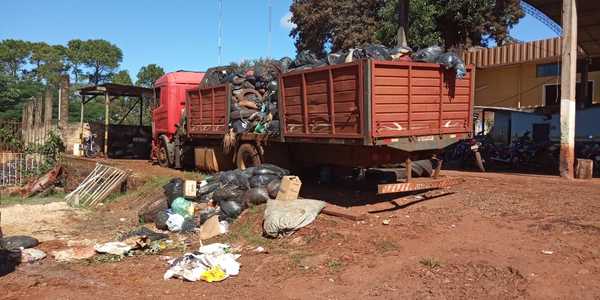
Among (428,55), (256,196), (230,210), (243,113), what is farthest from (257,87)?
(428,55)

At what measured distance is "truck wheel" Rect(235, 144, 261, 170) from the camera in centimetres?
1120

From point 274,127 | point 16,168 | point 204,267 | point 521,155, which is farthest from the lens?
point 16,168

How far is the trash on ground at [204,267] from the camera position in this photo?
20.0 feet

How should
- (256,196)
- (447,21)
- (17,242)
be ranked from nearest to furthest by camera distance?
(17,242), (256,196), (447,21)

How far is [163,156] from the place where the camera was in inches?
664

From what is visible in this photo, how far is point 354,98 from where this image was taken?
793 centimetres

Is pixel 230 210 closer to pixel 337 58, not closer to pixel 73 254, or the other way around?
pixel 73 254

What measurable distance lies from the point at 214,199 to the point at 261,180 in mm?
973

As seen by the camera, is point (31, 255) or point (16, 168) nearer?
point (31, 255)

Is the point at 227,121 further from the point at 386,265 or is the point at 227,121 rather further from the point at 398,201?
the point at 386,265

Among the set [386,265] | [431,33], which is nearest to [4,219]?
[386,265]

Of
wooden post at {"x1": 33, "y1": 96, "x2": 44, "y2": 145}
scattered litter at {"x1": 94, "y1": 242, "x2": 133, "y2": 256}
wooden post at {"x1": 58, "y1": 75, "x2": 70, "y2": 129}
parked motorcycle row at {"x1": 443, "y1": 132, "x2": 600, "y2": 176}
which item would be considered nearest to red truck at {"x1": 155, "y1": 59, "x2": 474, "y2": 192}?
scattered litter at {"x1": 94, "y1": 242, "x2": 133, "y2": 256}

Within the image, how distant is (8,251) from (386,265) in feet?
16.8

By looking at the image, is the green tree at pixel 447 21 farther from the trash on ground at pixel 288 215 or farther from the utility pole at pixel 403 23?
the trash on ground at pixel 288 215
